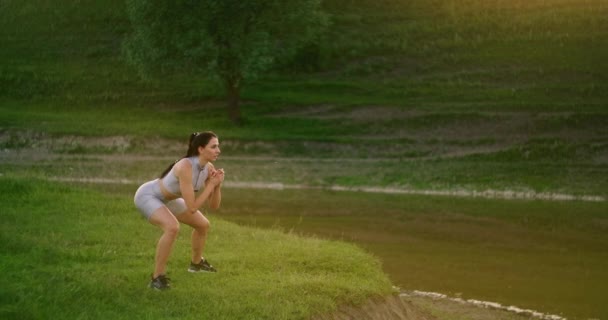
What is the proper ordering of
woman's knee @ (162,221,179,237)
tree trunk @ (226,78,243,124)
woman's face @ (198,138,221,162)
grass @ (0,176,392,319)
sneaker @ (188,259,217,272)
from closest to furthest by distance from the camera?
grass @ (0,176,392,319), woman's knee @ (162,221,179,237), woman's face @ (198,138,221,162), sneaker @ (188,259,217,272), tree trunk @ (226,78,243,124)

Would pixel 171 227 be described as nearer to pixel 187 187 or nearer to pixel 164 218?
pixel 164 218

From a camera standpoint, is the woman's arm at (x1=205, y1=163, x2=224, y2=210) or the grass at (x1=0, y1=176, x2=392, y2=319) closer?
the grass at (x1=0, y1=176, x2=392, y2=319)

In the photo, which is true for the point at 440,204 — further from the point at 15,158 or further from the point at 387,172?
the point at 15,158

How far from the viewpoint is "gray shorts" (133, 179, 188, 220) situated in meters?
13.4

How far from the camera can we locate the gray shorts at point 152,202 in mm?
13430

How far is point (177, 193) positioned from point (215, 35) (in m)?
39.9

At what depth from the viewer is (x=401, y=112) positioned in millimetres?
51156

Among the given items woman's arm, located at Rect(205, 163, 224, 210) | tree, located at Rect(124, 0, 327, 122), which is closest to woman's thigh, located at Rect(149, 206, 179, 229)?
woman's arm, located at Rect(205, 163, 224, 210)

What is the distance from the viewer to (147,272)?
47.5ft

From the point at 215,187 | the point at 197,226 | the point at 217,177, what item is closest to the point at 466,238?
the point at 197,226

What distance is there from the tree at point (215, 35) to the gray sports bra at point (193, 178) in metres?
38.4

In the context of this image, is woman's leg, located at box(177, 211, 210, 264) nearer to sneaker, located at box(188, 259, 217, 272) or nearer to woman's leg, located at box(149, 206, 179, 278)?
sneaker, located at box(188, 259, 217, 272)

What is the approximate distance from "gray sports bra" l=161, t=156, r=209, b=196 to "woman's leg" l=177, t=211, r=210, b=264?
1.36 feet

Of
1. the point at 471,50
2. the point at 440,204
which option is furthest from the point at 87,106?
the point at 440,204
